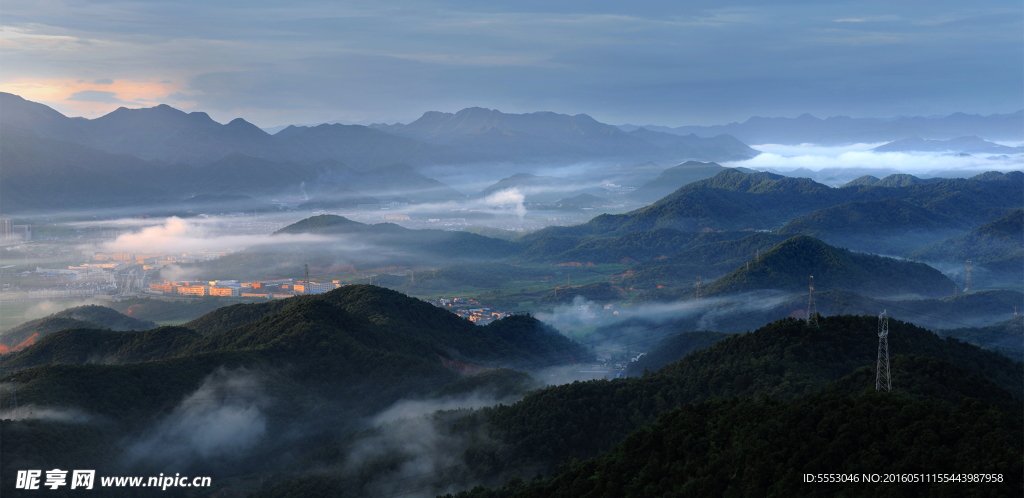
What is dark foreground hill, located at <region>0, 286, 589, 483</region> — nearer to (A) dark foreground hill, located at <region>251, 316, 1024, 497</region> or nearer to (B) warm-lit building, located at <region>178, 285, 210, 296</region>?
(A) dark foreground hill, located at <region>251, 316, 1024, 497</region>

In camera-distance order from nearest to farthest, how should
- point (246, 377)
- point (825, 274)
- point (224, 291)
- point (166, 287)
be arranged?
1. point (246, 377)
2. point (825, 274)
3. point (224, 291)
4. point (166, 287)

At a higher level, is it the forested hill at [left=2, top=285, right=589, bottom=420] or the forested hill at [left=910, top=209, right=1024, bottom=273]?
the forested hill at [left=910, top=209, right=1024, bottom=273]

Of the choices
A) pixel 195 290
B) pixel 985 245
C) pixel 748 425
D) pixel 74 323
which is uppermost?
pixel 985 245

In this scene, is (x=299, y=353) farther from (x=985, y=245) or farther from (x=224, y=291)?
(x=985, y=245)

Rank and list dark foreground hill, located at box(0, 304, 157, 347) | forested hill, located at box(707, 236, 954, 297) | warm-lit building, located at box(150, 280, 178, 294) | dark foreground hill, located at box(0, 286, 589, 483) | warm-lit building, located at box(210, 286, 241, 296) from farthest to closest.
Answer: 1. warm-lit building, located at box(150, 280, 178, 294)
2. warm-lit building, located at box(210, 286, 241, 296)
3. forested hill, located at box(707, 236, 954, 297)
4. dark foreground hill, located at box(0, 304, 157, 347)
5. dark foreground hill, located at box(0, 286, 589, 483)

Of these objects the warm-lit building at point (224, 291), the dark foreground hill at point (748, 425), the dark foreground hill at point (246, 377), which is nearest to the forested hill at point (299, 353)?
the dark foreground hill at point (246, 377)

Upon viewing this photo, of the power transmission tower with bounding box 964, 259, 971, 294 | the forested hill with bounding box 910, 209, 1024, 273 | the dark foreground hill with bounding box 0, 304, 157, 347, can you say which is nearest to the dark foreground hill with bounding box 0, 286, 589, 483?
the dark foreground hill with bounding box 0, 304, 157, 347

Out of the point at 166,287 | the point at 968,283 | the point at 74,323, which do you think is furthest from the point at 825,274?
the point at 166,287

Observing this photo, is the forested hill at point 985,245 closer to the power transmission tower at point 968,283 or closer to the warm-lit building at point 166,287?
the power transmission tower at point 968,283
